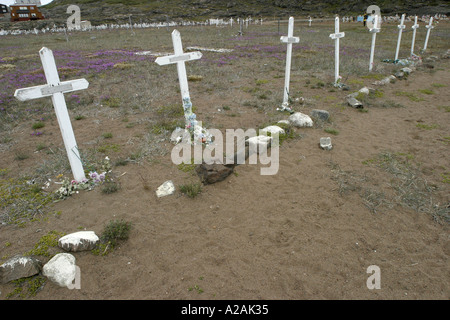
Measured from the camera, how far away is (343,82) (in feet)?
42.8

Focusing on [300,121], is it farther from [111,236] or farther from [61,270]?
[61,270]

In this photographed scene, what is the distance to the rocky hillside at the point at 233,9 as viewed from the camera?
6291cm

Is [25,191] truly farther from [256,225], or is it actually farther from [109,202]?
[256,225]

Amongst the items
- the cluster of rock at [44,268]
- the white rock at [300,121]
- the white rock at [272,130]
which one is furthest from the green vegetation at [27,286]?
the white rock at [300,121]

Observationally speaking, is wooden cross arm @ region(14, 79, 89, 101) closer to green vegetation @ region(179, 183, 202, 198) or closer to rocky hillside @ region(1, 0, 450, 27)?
green vegetation @ region(179, 183, 202, 198)

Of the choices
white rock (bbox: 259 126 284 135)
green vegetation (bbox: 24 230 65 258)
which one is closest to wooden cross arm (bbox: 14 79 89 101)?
green vegetation (bbox: 24 230 65 258)

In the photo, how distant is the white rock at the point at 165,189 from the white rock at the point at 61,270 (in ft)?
6.28

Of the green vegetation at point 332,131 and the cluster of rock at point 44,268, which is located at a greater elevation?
the cluster of rock at point 44,268

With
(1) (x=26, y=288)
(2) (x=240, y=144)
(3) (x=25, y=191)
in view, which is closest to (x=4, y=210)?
(3) (x=25, y=191)

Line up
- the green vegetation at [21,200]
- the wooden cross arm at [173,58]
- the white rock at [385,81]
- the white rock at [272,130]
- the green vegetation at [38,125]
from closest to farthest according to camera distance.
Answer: the green vegetation at [21,200]
the wooden cross arm at [173,58]
the white rock at [272,130]
the green vegetation at [38,125]
the white rock at [385,81]

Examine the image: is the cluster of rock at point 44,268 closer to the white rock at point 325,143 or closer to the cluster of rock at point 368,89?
the white rock at point 325,143

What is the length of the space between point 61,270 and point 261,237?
9.45 feet

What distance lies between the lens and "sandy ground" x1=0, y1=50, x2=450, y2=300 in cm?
347

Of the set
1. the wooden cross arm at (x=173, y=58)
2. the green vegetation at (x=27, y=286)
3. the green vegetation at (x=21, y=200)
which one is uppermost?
the wooden cross arm at (x=173, y=58)
